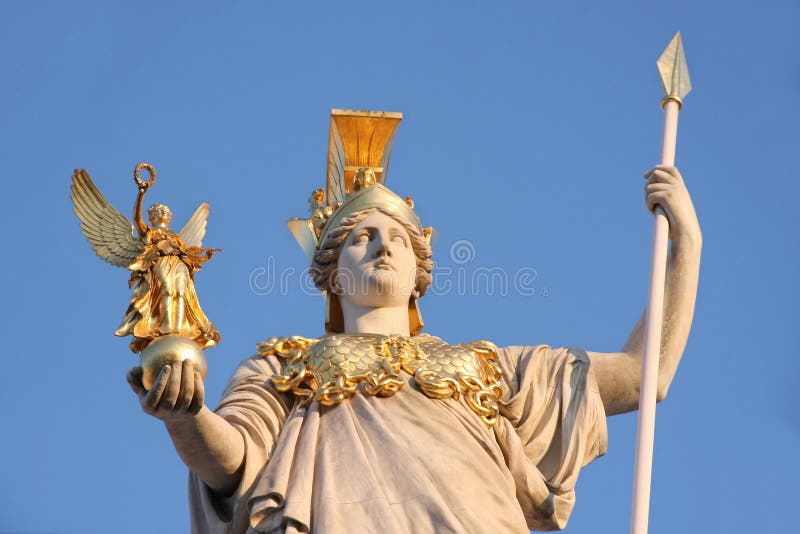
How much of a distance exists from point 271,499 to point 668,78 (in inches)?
194

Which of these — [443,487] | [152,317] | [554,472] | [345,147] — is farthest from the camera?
[345,147]

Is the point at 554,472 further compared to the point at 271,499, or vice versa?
the point at 554,472

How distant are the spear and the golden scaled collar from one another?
1.47 meters

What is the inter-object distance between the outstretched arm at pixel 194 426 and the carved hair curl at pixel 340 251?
2.70 meters

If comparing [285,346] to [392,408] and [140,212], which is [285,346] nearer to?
[392,408]

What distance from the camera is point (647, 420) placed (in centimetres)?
1612

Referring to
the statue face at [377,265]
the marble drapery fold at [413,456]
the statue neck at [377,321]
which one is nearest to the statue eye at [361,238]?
the statue face at [377,265]

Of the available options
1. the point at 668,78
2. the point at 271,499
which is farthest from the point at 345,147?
the point at 271,499

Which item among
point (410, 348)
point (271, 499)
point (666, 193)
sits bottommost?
point (271, 499)

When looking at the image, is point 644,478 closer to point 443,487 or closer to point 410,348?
point 443,487

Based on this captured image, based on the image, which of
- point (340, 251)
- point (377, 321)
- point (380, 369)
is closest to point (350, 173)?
point (340, 251)

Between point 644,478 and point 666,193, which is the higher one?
point 666,193

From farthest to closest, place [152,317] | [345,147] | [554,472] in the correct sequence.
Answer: [345,147] < [554,472] < [152,317]

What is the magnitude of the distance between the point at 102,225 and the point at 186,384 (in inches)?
95.9
